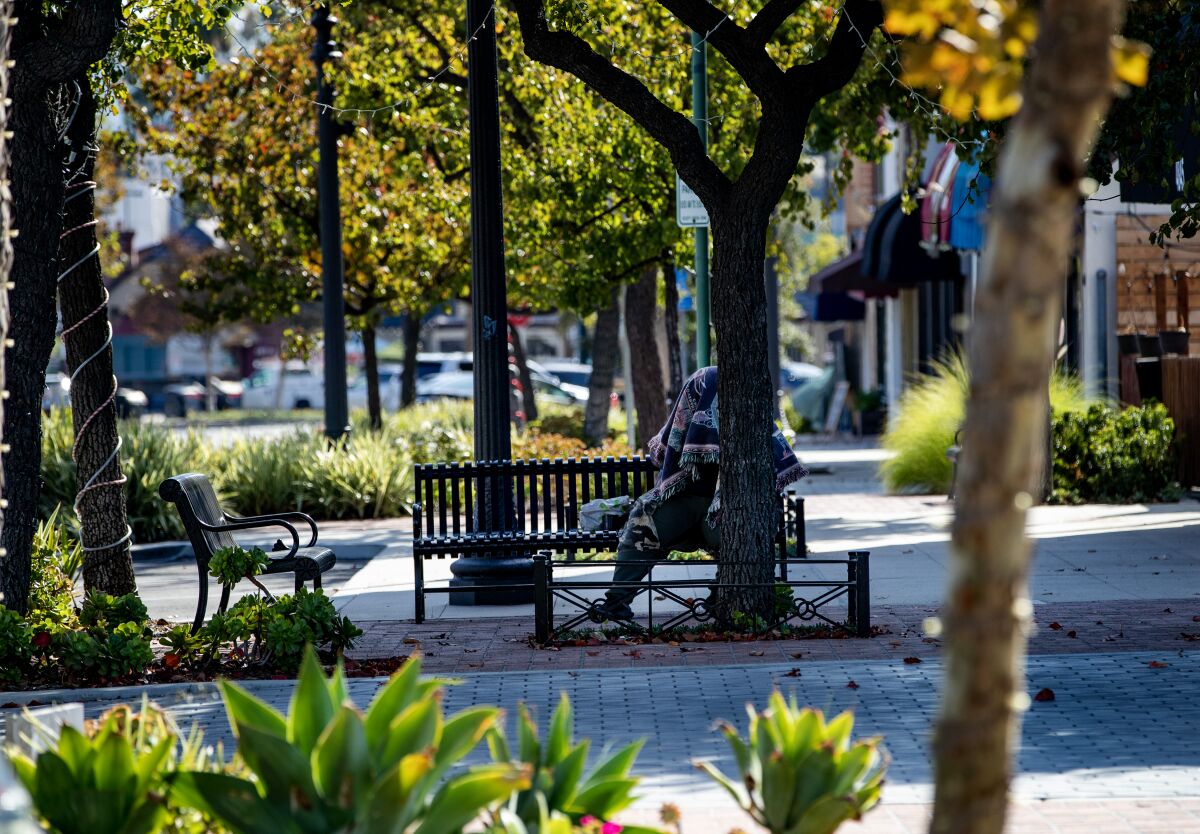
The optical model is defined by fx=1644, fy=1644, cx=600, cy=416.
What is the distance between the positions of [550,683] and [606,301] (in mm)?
11641

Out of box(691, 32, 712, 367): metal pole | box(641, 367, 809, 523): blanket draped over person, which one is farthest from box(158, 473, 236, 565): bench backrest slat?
box(691, 32, 712, 367): metal pole

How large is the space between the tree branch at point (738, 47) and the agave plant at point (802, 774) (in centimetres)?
527

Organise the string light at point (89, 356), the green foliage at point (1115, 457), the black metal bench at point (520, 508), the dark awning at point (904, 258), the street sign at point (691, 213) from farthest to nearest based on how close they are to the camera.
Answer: the dark awning at point (904, 258), the green foliage at point (1115, 457), the street sign at point (691, 213), the black metal bench at point (520, 508), the string light at point (89, 356)

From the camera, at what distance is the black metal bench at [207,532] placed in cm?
868

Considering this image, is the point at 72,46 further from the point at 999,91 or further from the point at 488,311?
the point at 999,91

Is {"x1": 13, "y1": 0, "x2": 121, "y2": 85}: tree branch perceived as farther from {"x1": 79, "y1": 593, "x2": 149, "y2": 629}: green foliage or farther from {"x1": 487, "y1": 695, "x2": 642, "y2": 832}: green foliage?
{"x1": 487, "y1": 695, "x2": 642, "y2": 832}: green foliage

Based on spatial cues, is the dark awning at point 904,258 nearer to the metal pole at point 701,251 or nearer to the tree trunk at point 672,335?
the tree trunk at point 672,335

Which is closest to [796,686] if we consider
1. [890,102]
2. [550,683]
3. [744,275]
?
[550,683]

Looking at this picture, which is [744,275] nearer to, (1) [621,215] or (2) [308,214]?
(1) [621,215]

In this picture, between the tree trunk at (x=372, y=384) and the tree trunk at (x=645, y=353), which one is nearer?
the tree trunk at (x=645, y=353)

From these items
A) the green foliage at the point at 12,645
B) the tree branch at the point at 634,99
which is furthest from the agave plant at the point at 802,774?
the tree branch at the point at 634,99

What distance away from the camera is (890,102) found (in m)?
15.0

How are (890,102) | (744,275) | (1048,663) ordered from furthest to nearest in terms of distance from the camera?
(890,102) → (744,275) → (1048,663)

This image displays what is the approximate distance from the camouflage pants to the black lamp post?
1280 mm
